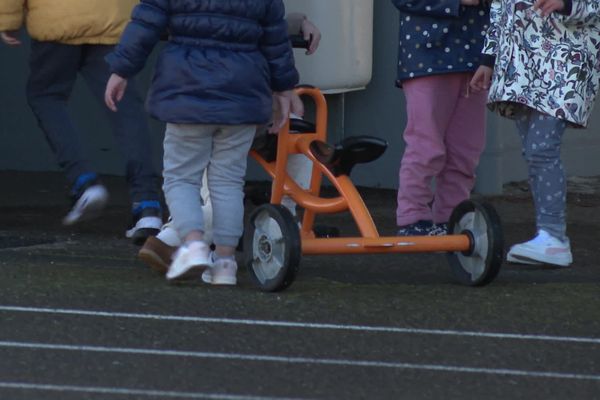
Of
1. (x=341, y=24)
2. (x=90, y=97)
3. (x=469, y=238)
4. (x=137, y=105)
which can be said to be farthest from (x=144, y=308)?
(x=90, y=97)

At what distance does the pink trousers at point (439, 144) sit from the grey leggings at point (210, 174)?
110cm

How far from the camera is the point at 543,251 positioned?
6.84 meters

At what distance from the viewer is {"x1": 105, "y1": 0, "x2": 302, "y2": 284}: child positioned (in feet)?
Result: 19.8

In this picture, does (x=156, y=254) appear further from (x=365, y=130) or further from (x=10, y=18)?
(x=365, y=130)

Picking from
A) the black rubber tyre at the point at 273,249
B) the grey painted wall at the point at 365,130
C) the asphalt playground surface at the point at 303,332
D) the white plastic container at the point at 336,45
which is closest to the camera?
the asphalt playground surface at the point at 303,332

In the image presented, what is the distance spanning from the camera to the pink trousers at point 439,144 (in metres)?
7.12

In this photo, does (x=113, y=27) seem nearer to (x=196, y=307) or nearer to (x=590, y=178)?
(x=196, y=307)

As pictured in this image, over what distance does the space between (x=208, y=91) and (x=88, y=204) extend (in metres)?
1.75

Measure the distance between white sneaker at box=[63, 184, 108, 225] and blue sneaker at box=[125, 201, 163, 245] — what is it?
0.57ft

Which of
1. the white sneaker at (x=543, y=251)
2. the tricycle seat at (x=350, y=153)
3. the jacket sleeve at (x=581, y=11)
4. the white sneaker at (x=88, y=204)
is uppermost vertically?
the jacket sleeve at (x=581, y=11)

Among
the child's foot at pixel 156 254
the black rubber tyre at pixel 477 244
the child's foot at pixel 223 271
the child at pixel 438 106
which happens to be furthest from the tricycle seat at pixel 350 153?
the child at pixel 438 106

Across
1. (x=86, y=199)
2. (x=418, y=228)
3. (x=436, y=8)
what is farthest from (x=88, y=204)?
(x=436, y=8)

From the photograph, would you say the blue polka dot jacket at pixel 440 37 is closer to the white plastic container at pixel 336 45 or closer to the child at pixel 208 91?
the child at pixel 208 91

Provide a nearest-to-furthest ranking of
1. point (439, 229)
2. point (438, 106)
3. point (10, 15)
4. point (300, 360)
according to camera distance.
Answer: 1. point (300, 360)
2. point (438, 106)
3. point (439, 229)
4. point (10, 15)
